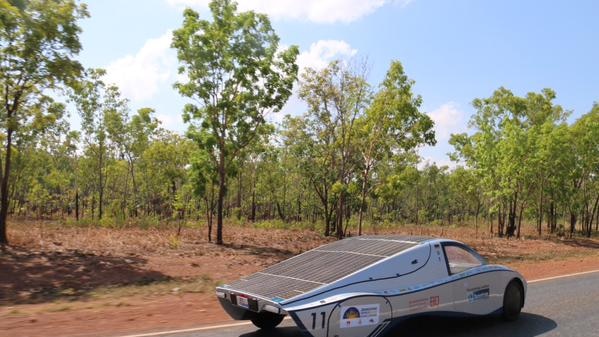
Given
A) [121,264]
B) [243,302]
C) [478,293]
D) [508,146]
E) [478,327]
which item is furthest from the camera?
[508,146]

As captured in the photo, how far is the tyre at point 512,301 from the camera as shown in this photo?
25.2 feet

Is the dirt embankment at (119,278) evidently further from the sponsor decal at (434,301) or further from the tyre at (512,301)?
the tyre at (512,301)

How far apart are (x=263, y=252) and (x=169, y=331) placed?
13.6 m

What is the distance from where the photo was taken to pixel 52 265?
14047 millimetres

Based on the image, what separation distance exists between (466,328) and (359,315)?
2.47m

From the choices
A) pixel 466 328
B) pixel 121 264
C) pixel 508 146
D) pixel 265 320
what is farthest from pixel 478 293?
pixel 508 146

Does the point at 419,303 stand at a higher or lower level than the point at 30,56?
lower

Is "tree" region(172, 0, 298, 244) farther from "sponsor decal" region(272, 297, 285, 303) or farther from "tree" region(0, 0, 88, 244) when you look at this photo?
"sponsor decal" region(272, 297, 285, 303)

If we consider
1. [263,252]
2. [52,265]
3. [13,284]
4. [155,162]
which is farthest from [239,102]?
[155,162]

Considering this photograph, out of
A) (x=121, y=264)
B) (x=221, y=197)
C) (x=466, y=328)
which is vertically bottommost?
(x=121, y=264)

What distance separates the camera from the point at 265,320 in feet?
23.8

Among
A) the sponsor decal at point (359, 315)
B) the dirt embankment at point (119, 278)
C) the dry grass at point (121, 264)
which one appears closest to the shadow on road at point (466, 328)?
the sponsor decal at point (359, 315)

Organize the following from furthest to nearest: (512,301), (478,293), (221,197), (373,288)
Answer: (221,197) → (512,301) → (478,293) → (373,288)

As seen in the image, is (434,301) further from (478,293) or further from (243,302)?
(243,302)
